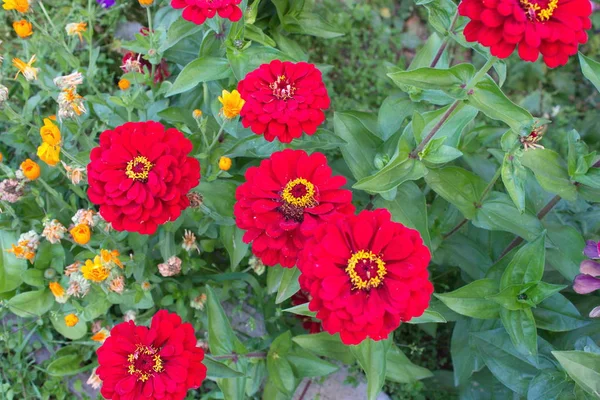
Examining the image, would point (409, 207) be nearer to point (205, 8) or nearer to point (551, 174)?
point (551, 174)

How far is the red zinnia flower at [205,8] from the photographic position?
1.52 meters

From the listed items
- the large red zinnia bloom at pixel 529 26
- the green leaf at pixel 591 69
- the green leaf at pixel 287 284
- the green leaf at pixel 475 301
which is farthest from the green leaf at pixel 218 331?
the green leaf at pixel 591 69

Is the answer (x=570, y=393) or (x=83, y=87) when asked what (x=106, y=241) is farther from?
(x=570, y=393)

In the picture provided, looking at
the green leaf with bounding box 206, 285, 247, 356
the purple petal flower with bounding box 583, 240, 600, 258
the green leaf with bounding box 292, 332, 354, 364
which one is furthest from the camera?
the green leaf with bounding box 292, 332, 354, 364

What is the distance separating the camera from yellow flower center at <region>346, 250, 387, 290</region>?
4.04 feet

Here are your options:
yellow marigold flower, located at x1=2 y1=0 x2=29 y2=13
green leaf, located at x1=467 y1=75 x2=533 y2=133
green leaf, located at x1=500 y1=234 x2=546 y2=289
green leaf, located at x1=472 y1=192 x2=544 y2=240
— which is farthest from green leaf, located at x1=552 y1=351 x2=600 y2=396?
yellow marigold flower, located at x1=2 y1=0 x2=29 y2=13

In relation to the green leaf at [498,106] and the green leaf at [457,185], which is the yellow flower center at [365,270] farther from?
the green leaf at [457,185]

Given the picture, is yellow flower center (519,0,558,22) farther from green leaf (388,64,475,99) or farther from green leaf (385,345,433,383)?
green leaf (385,345,433,383)

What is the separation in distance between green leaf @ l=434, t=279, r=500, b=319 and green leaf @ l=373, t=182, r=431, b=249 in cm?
18

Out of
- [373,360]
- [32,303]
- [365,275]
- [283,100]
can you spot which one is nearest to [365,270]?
[365,275]

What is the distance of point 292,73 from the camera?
1550mm

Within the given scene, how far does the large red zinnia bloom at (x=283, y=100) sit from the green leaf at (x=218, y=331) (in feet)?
1.89

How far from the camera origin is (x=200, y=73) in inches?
72.6

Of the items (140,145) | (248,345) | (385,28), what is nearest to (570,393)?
(248,345)
